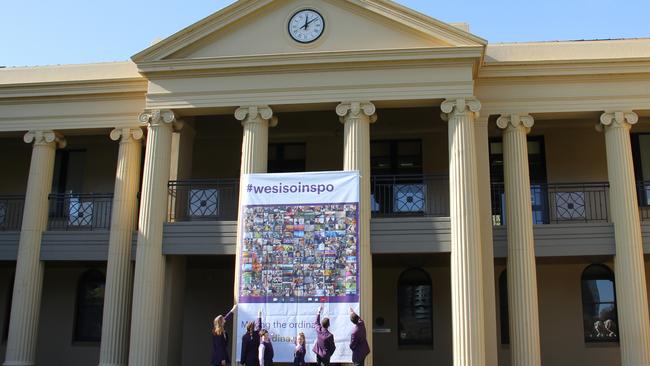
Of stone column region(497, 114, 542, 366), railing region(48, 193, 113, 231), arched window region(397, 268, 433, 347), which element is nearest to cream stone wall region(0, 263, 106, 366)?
railing region(48, 193, 113, 231)

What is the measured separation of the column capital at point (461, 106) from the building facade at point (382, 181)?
0.05 metres

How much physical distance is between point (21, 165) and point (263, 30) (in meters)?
9.46

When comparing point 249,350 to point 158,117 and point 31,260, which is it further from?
point 31,260

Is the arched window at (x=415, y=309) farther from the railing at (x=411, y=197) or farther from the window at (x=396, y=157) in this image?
the window at (x=396, y=157)

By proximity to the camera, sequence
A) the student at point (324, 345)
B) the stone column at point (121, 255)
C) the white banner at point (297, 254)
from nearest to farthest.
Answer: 1. the student at point (324, 345)
2. the white banner at point (297, 254)
3. the stone column at point (121, 255)

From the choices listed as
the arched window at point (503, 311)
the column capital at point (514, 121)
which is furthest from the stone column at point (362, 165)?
the arched window at point (503, 311)

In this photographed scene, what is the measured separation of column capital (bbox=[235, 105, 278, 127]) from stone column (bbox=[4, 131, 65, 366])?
5425mm

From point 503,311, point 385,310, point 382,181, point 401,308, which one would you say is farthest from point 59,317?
point 503,311

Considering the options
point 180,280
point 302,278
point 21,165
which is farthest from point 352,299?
point 21,165

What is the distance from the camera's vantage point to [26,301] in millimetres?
16875

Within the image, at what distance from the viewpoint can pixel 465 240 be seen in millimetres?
14500

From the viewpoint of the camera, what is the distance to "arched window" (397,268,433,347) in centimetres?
1822

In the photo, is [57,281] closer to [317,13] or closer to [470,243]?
[317,13]

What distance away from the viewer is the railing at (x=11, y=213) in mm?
19641
